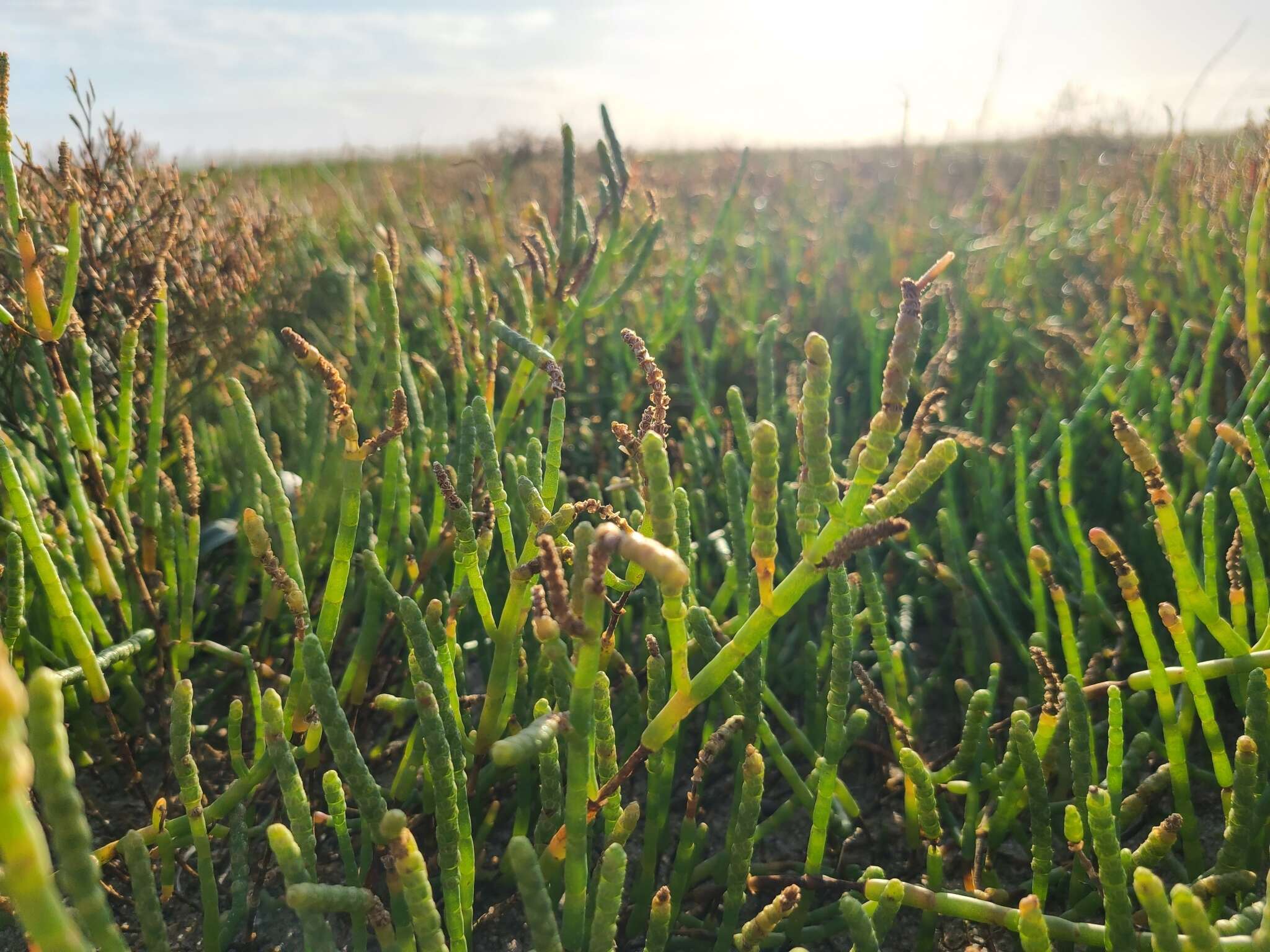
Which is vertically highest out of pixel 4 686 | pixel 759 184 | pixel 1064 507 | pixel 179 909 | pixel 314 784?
pixel 759 184

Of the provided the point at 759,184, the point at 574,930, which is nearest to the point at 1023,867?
the point at 574,930

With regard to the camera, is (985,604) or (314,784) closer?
(314,784)

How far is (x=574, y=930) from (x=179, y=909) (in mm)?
495

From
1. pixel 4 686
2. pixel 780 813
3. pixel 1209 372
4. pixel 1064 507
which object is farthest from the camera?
pixel 1209 372

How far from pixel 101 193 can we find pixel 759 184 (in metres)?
5.42

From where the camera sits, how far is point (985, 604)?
55.2 inches

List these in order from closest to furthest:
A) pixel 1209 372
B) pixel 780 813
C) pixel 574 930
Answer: pixel 574 930 < pixel 780 813 < pixel 1209 372

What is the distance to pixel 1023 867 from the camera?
3.26ft

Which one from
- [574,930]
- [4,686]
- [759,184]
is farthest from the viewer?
[759,184]

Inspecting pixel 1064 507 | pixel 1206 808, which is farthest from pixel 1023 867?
pixel 1064 507

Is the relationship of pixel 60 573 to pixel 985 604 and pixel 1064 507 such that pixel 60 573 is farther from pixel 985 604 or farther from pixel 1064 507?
pixel 985 604

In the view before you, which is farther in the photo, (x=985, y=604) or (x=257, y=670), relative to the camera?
(x=985, y=604)

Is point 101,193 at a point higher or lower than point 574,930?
higher

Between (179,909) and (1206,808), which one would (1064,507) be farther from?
(179,909)
